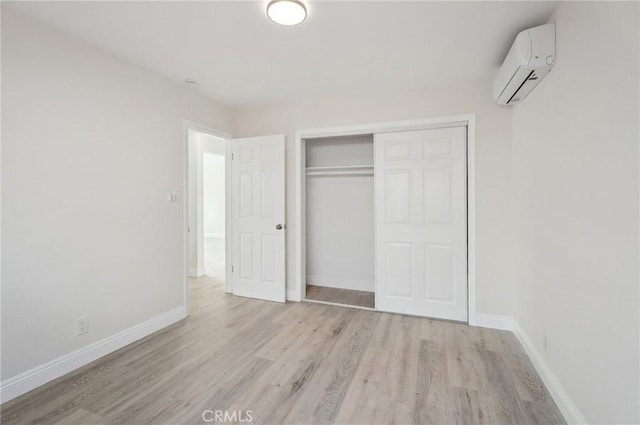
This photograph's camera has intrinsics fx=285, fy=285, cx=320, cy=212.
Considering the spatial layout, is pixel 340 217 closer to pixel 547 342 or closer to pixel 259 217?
pixel 259 217

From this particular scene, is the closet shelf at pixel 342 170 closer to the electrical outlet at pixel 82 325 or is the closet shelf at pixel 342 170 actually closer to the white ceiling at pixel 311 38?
the white ceiling at pixel 311 38

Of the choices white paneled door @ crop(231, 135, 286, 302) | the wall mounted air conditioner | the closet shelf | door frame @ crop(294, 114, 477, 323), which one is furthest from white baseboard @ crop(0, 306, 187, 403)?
the wall mounted air conditioner

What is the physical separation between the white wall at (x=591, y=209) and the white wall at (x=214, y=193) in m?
7.17

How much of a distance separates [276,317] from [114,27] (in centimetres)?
292

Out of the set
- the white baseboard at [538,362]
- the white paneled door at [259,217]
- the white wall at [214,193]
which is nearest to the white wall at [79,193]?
the white paneled door at [259,217]

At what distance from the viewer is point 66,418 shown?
1.68m

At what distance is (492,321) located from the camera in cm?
288

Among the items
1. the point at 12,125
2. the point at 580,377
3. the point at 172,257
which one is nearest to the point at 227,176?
the point at 172,257

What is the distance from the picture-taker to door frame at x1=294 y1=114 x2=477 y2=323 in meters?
2.94

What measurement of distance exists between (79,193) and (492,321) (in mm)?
3892

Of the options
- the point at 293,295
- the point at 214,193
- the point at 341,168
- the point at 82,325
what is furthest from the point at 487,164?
the point at 214,193

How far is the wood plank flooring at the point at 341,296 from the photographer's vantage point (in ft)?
12.0

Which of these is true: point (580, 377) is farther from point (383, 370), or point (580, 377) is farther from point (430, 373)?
point (383, 370)

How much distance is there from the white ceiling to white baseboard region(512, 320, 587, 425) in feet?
7.95
